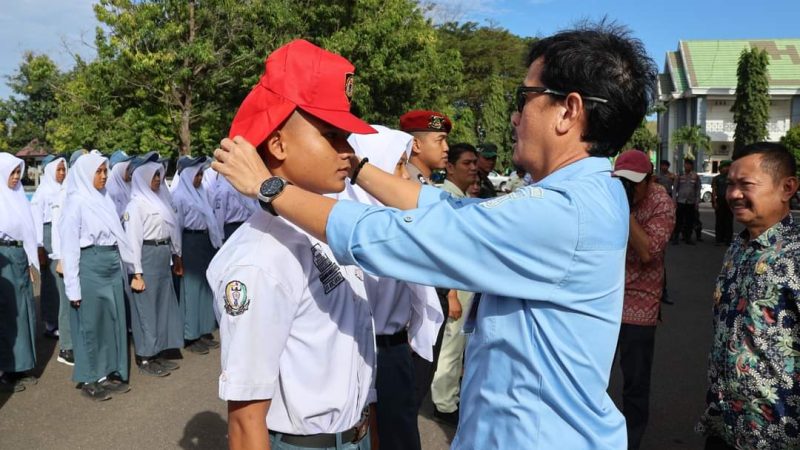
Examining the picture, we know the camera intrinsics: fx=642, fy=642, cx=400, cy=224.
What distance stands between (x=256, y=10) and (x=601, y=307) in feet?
54.0

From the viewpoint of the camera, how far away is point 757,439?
259cm

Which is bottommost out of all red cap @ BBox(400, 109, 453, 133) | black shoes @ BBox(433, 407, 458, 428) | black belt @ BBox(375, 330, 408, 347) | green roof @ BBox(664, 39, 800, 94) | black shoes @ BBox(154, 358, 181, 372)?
black shoes @ BBox(433, 407, 458, 428)

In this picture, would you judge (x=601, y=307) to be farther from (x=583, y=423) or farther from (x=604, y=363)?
(x=583, y=423)

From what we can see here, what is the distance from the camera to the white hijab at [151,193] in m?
6.46

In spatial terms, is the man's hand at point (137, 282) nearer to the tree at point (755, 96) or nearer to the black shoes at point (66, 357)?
the black shoes at point (66, 357)

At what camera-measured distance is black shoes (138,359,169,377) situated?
6180 mm

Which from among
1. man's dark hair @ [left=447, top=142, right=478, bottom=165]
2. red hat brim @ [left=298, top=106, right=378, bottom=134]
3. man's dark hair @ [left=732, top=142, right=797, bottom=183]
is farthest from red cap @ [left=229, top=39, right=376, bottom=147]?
man's dark hair @ [left=447, top=142, right=478, bottom=165]

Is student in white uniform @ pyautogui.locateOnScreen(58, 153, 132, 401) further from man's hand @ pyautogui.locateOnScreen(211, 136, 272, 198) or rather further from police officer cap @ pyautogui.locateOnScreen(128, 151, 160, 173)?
man's hand @ pyautogui.locateOnScreen(211, 136, 272, 198)

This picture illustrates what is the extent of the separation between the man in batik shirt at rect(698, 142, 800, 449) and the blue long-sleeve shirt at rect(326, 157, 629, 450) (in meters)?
1.30

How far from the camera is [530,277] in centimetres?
146

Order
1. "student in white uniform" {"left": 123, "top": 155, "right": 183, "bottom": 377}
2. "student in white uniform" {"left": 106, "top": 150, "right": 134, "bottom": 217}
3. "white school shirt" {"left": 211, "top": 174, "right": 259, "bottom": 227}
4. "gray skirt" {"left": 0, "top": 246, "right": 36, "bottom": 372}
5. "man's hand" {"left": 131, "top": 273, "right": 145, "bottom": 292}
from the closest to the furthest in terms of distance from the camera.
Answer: "gray skirt" {"left": 0, "top": 246, "right": 36, "bottom": 372} < "man's hand" {"left": 131, "top": 273, "right": 145, "bottom": 292} < "student in white uniform" {"left": 123, "top": 155, "right": 183, "bottom": 377} < "student in white uniform" {"left": 106, "top": 150, "right": 134, "bottom": 217} < "white school shirt" {"left": 211, "top": 174, "right": 259, "bottom": 227}

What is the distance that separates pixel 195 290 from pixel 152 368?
138cm

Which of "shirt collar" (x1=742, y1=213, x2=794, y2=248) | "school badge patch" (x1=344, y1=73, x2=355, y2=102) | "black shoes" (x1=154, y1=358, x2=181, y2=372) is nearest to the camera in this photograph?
"school badge patch" (x1=344, y1=73, x2=355, y2=102)

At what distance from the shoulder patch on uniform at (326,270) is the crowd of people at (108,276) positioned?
4.43 m
